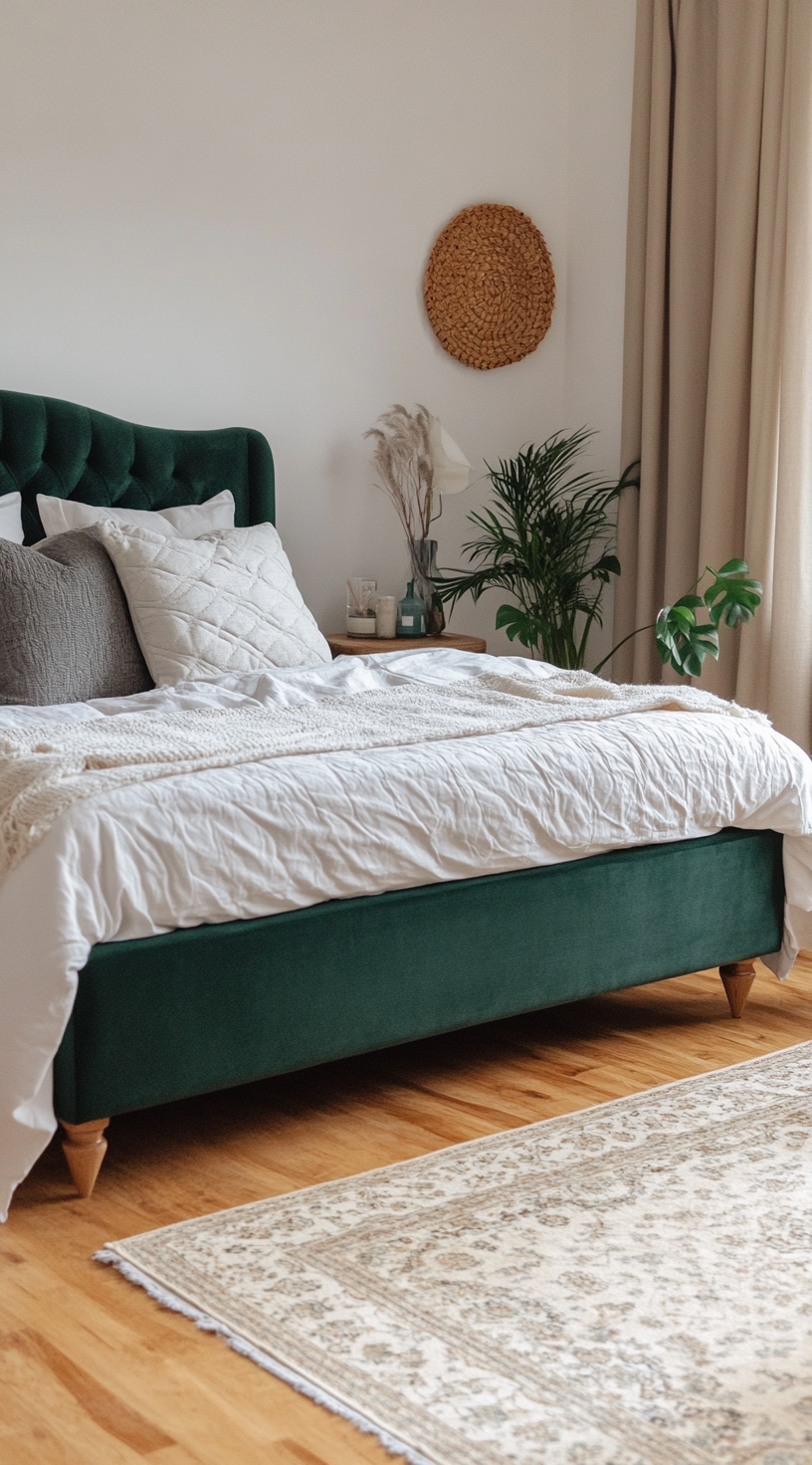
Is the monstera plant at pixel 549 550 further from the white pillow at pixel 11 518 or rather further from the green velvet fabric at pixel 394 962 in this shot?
the green velvet fabric at pixel 394 962

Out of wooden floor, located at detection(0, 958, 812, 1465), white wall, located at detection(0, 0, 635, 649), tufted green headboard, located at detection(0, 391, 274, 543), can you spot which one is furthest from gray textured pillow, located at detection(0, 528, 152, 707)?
wooden floor, located at detection(0, 958, 812, 1465)

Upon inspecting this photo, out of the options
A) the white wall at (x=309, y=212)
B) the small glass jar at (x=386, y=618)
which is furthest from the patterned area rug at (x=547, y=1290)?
the white wall at (x=309, y=212)

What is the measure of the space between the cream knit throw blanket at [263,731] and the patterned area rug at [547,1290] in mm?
654

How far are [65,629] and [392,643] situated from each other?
1309 mm

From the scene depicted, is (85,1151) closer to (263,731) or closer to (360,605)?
(263,731)

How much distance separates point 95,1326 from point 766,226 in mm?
3554

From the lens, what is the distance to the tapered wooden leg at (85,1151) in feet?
7.06

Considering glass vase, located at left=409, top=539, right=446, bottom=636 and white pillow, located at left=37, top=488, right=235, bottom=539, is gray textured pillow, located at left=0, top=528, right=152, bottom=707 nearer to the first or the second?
Answer: white pillow, located at left=37, top=488, right=235, bottom=539

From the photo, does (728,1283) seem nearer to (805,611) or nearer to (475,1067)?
(475,1067)

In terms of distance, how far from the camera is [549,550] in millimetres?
4750

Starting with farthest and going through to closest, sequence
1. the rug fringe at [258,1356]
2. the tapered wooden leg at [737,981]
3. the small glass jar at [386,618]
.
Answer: the small glass jar at [386,618] → the tapered wooden leg at [737,981] → the rug fringe at [258,1356]

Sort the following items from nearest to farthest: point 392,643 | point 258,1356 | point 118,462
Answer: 1. point 258,1356
2. point 118,462
3. point 392,643

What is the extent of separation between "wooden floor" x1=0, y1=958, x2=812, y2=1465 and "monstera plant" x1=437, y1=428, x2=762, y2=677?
1565mm

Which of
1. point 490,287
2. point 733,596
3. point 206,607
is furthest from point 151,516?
point 490,287
